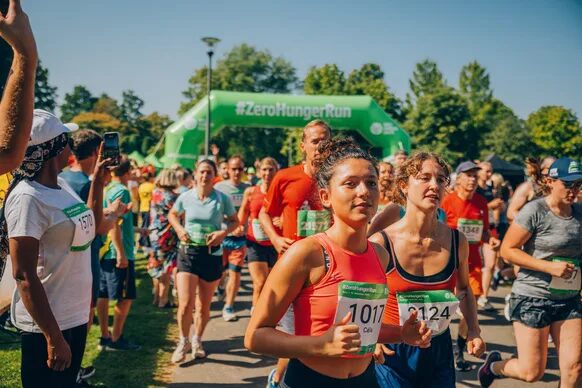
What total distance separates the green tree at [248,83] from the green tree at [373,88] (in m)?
7.53

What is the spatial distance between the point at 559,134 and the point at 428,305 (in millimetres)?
67891

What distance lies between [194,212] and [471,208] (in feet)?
12.1

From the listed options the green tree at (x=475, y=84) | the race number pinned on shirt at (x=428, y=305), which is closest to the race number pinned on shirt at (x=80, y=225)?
the race number pinned on shirt at (x=428, y=305)

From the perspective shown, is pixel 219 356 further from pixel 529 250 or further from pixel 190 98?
pixel 190 98

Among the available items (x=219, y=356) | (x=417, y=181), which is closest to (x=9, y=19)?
(x=417, y=181)

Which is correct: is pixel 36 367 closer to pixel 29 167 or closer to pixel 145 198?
pixel 29 167

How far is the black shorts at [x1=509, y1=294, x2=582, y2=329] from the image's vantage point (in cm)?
391

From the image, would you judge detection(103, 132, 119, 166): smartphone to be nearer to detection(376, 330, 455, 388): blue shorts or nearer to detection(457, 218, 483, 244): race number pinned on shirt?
detection(376, 330, 455, 388): blue shorts

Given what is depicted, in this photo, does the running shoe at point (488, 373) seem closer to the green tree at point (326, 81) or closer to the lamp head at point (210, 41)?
the lamp head at point (210, 41)

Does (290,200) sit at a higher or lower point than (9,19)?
lower

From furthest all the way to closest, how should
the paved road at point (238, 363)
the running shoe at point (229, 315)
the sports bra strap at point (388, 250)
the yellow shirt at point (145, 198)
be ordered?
the yellow shirt at point (145, 198) < the running shoe at point (229, 315) < the paved road at point (238, 363) < the sports bra strap at point (388, 250)

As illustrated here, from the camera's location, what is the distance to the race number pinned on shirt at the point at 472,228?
21.6 feet

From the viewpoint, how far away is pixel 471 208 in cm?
672

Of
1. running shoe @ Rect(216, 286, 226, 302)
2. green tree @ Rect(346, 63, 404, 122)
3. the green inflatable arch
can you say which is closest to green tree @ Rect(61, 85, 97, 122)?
green tree @ Rect(346, 63, 404, 122)
